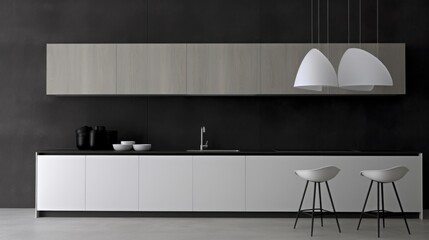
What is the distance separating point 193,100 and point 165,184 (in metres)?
1.33

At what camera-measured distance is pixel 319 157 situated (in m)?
6.63

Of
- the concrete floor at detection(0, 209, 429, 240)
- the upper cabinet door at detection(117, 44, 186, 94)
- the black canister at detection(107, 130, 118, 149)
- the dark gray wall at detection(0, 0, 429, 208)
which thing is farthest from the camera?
the dark gray wall at detection(0, 0, 429, 208)

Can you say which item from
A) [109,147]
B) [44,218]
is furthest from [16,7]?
[44,218]

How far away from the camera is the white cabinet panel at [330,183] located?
662 centimetres

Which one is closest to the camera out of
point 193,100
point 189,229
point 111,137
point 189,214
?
point 189,229

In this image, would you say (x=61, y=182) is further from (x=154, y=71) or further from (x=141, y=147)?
(x=154, y=71)

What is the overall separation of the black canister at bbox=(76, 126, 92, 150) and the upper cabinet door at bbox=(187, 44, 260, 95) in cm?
138

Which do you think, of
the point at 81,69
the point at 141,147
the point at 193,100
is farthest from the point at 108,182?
the point at 193,100

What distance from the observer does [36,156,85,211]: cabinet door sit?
21.9 feet

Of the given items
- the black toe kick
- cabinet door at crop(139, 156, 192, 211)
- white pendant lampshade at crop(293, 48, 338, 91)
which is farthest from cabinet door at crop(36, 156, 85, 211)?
white pendant lampshade at crop(293, 48, 338, 91)

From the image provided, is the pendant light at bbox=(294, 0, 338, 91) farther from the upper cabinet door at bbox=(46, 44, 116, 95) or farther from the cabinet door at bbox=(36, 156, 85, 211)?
the cabinet door at bbox=(36, 156, 85, 211)

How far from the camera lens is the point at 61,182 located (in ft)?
21.9

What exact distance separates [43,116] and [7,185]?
1.03 metres

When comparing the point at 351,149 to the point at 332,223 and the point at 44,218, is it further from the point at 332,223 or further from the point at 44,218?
the point at 44,218
